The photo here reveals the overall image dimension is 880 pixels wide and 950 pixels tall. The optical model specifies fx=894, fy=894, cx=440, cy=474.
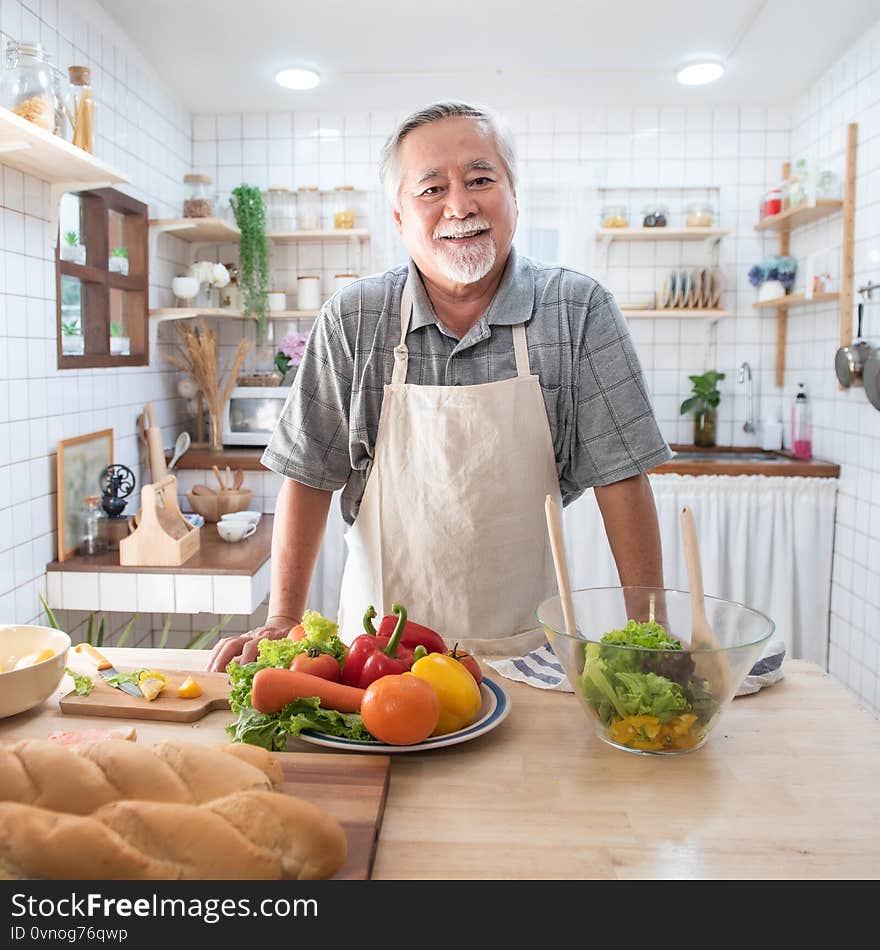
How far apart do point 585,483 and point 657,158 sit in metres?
3.03

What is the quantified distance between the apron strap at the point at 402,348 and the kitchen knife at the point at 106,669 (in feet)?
2.22

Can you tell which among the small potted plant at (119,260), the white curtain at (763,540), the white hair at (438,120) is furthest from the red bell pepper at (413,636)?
the small potted plant at (119,260)

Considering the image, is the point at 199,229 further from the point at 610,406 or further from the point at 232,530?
the point at 610,406

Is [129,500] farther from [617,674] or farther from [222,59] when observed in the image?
[617,674]

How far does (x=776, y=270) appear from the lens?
155 inches

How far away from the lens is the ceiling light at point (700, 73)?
3.50 m

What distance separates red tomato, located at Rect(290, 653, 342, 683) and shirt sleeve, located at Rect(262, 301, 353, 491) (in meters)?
0.61

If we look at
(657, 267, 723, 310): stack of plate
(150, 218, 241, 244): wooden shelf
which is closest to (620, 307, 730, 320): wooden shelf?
(657, 267, 723, 310): stack of plate

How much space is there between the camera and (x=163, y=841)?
0.65m

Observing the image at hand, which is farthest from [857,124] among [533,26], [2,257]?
[2,257]

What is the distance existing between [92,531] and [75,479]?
0.59 feet

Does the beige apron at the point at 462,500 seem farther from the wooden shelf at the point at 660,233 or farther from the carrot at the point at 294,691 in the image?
the wooden shelf at the point at 660,233

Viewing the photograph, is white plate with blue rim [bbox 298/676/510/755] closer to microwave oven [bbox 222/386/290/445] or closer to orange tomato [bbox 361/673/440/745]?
orange tomato [bbox 361/673/440/745]

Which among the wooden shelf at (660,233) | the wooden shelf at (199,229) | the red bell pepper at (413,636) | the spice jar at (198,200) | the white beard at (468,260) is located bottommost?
the red bell pepper at (413,636)
